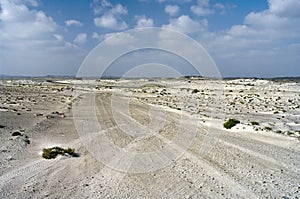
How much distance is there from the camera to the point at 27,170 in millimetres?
11633

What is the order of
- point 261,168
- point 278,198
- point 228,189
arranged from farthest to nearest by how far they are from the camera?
point 261,168
point 228,189
point 278,198

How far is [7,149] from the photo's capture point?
48.4 feet

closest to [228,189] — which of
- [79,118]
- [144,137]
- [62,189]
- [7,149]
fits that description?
[62,189]

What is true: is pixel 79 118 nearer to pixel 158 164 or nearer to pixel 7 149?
pixel 7 149

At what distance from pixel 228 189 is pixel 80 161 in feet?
20.3

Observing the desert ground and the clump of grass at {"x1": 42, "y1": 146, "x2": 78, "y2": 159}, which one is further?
the clump of grass at {"x1": 42, "y1": 146, "x2": 78, "y2": 159}

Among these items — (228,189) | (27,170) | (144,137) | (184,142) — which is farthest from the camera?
(144,137)

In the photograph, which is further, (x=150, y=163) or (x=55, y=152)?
(x=55, y=152)

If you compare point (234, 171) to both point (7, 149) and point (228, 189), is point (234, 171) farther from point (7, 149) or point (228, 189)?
point (7, 149)

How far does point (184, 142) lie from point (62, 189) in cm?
846

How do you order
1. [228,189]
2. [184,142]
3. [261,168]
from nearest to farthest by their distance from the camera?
1. [228,189]
2. [261,168]
3. [184,142]

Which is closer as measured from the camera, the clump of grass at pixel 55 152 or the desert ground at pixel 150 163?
the desert ground at pixel 150 163

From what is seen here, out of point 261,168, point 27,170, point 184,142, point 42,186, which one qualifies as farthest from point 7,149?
point 261,168

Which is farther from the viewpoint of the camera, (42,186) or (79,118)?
(79,118)
